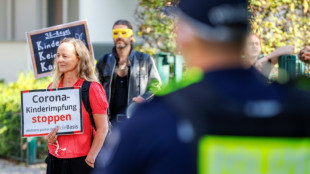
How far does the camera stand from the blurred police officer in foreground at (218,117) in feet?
4.75

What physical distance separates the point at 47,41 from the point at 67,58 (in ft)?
4.03

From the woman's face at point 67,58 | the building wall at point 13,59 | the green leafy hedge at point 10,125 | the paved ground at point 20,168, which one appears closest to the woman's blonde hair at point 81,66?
the woman's face at point 67,58

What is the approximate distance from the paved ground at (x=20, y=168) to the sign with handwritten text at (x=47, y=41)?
2.50 meters

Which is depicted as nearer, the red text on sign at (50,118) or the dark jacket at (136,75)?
the red text on sign at (50,118)

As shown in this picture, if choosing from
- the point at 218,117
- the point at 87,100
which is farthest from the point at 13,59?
the point at 218,117

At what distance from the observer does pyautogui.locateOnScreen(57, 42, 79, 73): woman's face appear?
4.29 m

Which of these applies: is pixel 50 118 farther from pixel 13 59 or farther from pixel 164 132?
pixel 13 59

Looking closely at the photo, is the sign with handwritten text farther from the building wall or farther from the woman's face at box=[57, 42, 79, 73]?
the building wall

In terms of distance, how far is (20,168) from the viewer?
312 inches

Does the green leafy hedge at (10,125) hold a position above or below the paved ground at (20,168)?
above

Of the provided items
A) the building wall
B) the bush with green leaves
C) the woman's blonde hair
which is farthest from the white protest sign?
the building wall

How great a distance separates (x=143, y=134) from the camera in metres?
1.54

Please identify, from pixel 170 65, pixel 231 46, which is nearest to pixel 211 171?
pixel 231 46

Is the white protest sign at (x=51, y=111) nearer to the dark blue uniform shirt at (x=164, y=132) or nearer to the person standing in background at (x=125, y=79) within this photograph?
the person standing in background at (x=125, y=79)
